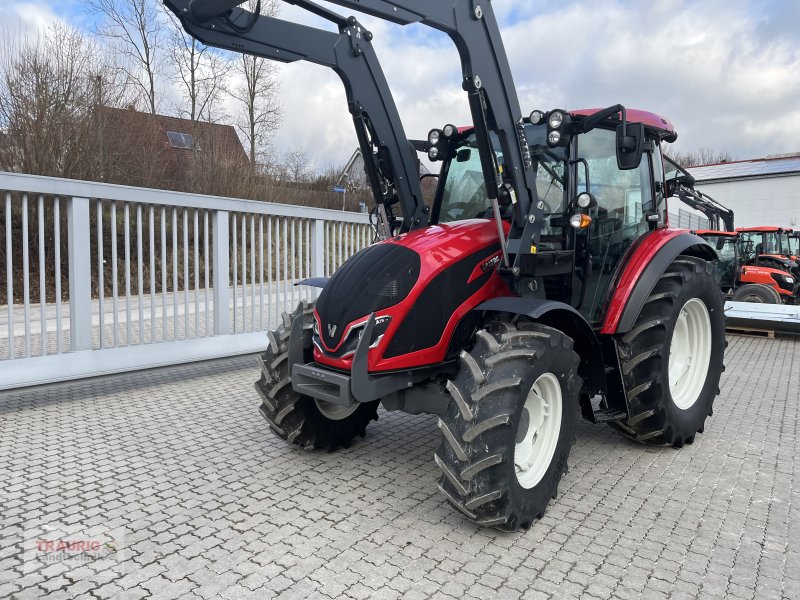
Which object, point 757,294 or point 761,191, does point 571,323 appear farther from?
point 761,191

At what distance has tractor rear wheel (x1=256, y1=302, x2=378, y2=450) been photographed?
13.1 feet

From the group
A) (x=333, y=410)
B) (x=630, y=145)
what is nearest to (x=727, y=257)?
(x=630, y=145)

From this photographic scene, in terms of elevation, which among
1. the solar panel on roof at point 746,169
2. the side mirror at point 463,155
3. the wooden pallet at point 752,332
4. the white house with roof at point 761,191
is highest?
the solar panel on roof at point 746,169

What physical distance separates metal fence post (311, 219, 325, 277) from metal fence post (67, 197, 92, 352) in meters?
3.05

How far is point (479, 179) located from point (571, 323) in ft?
4.46

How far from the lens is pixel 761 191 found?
95.6 ft

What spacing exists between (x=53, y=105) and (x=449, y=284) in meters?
13.4

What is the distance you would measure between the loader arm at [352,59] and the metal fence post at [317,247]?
3562 millimetres

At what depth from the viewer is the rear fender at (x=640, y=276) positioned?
13.6ft

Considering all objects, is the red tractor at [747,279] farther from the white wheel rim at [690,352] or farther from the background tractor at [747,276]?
the white wheel rim at [690,352]

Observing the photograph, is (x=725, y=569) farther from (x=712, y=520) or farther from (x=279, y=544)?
(x=279, y=544)

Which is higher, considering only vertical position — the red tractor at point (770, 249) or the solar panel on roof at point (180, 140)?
the solar panel on roof at point (180, 140)

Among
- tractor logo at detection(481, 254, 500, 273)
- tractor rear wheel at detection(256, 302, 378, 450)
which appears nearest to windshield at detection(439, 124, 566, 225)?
tractor logo at detection(481, 254, 500, 273)

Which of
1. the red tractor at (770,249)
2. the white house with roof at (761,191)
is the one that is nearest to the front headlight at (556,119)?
the red tractor at (770,249)
